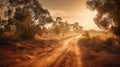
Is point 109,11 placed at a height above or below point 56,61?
above

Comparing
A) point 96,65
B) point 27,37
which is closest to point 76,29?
point 27,37

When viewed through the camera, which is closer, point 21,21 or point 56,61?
point 56,61

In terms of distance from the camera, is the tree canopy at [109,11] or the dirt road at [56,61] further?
the tree canopy at [109,11]

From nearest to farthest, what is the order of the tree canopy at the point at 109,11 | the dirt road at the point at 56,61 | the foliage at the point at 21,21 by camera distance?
the dirt road at the point at 56,61
the tree canopy at the point at 109,11
the foliage at the point at 21,21

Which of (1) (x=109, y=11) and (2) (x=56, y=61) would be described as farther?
(1) (x=109, y=11)

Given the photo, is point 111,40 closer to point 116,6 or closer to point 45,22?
point 116,6

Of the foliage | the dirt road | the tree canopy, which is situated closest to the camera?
the dirt road

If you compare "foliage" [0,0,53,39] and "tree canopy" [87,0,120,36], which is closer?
"tree canopy" [87,0,120,36]

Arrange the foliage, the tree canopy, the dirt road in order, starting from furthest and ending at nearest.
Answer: the foliage
the tree canopy
the dirt road

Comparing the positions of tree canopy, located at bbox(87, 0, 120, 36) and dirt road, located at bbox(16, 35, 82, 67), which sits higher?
tree canopy, located at bbox(87, 0, 120, 36)

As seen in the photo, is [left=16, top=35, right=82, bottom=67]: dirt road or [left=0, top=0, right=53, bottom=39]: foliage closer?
[left=16, top=35, right=82, bottom=67]: dirt road

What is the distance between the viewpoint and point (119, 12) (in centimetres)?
2038

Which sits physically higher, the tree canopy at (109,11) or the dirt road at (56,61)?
the tree canopy at (109,11)

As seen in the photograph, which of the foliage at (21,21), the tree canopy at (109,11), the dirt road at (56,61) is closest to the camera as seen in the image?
the dirt road at (56,61)
